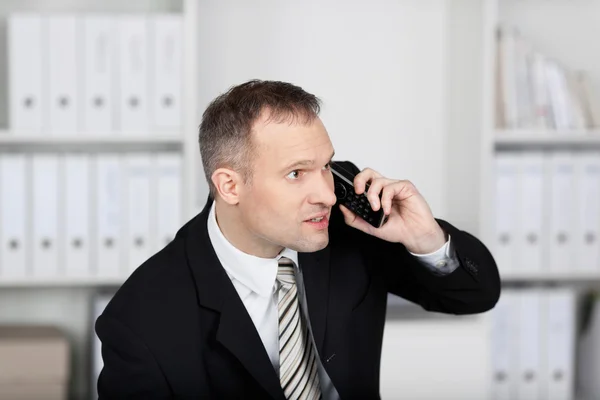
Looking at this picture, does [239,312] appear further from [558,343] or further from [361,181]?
[558,343]

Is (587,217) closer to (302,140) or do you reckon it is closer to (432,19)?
(432,19)

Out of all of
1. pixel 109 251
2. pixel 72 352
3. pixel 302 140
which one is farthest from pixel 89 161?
pixel 302 140

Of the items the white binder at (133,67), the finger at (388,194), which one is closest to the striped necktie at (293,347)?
the finger at (388,194)

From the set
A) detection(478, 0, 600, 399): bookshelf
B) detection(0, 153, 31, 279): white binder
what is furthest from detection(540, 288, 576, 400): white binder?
detection(0, 153, 31, 279): white binder

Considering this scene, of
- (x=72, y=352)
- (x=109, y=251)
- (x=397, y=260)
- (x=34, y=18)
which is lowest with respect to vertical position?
(x=72, y=352)

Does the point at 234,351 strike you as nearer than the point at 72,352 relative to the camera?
Yes

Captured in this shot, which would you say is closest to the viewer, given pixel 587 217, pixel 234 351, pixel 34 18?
pixel 234 351

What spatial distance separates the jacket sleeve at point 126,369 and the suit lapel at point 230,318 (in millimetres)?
124

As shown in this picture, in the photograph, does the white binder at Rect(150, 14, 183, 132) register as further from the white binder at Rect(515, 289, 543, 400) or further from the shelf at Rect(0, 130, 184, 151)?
the white binder at Rect(515, 289, 543, 400)

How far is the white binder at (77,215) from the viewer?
2.66m

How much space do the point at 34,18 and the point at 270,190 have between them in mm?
1310

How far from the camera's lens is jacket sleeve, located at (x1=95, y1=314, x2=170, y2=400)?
149 cm

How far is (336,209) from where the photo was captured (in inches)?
69.3

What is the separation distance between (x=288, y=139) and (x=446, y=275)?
0.39 metres
